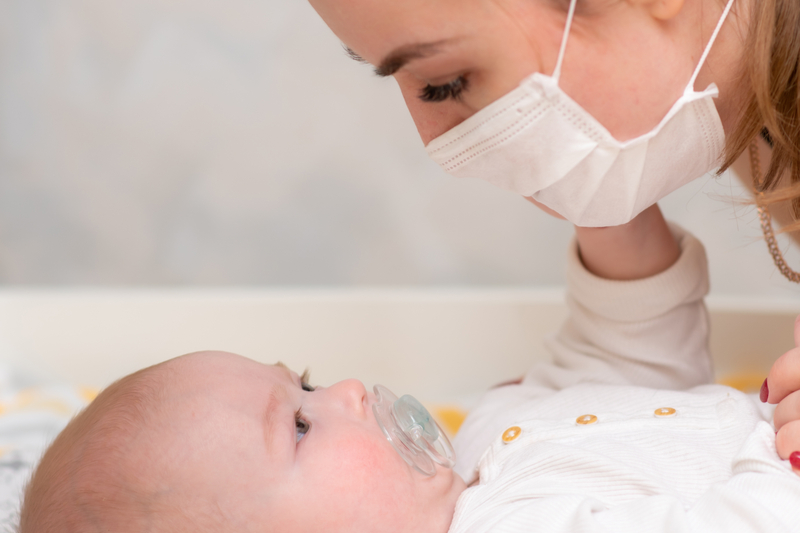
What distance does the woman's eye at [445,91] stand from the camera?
81 cm

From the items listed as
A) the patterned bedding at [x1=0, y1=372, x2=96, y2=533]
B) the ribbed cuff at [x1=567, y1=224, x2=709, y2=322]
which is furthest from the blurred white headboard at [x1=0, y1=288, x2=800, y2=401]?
the ribbed cuff at [x1=567, y1=224, x2=709, y2=322]

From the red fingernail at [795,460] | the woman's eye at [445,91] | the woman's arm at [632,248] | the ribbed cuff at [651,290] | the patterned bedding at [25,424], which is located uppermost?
the woman's eye at [445,91]

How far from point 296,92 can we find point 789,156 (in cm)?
122

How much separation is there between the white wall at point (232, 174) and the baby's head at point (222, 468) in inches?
37.8

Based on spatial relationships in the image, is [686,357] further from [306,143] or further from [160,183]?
[160,183]

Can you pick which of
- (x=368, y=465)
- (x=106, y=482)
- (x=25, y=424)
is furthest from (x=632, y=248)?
(x=25, y=424)

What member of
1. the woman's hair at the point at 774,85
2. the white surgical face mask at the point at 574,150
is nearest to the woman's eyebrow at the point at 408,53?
the white surgical face mask at the point at 574,150

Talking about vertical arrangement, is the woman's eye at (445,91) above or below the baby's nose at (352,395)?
above

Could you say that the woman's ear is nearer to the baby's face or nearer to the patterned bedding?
the baby's face

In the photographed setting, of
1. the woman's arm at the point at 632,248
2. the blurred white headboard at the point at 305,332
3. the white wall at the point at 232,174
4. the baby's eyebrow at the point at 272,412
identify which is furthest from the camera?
the white wall at the point at 232,174

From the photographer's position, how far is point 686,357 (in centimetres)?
119

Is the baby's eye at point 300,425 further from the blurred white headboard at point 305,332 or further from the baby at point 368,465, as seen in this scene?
the blurred white headboard at point 305,332

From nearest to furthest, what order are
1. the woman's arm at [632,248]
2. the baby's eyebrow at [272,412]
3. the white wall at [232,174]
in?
1. the baby's eyebrow at [272,412]
2. the woman's arm at [632,248]
3. the white wall at [232,174]

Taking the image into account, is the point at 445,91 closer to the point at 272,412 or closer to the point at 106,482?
the point at 272,412
